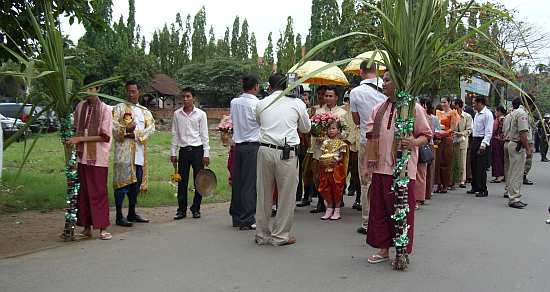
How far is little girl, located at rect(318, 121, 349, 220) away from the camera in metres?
8.20

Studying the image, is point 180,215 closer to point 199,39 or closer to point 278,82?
point 278,82

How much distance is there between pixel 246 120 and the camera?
754 centimetres

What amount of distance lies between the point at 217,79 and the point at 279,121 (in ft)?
128

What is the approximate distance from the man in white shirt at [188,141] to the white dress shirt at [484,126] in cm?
626

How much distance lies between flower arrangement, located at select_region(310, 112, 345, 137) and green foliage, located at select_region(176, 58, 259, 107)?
36.1 metres

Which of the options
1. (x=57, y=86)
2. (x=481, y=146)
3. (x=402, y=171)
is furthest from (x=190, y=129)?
(x=481, y=146)

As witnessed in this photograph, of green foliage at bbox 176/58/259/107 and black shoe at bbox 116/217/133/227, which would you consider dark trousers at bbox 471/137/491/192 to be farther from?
green foliage at bbox 176/58/259/107

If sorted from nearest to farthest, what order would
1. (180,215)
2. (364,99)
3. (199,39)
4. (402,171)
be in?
(402,171)
(364,99)
(180,215)
(199,39)

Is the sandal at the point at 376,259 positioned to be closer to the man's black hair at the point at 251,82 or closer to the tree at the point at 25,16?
the man's black hair at the point at 251,82

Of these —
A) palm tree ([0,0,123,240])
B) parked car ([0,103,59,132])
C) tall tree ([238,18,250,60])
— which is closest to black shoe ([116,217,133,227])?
palm tree ([0,0,123,240])

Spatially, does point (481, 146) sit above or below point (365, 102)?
below

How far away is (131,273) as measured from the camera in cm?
531

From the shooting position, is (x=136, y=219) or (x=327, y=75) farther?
(x=327, y=75)

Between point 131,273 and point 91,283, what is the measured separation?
43 centimetres
